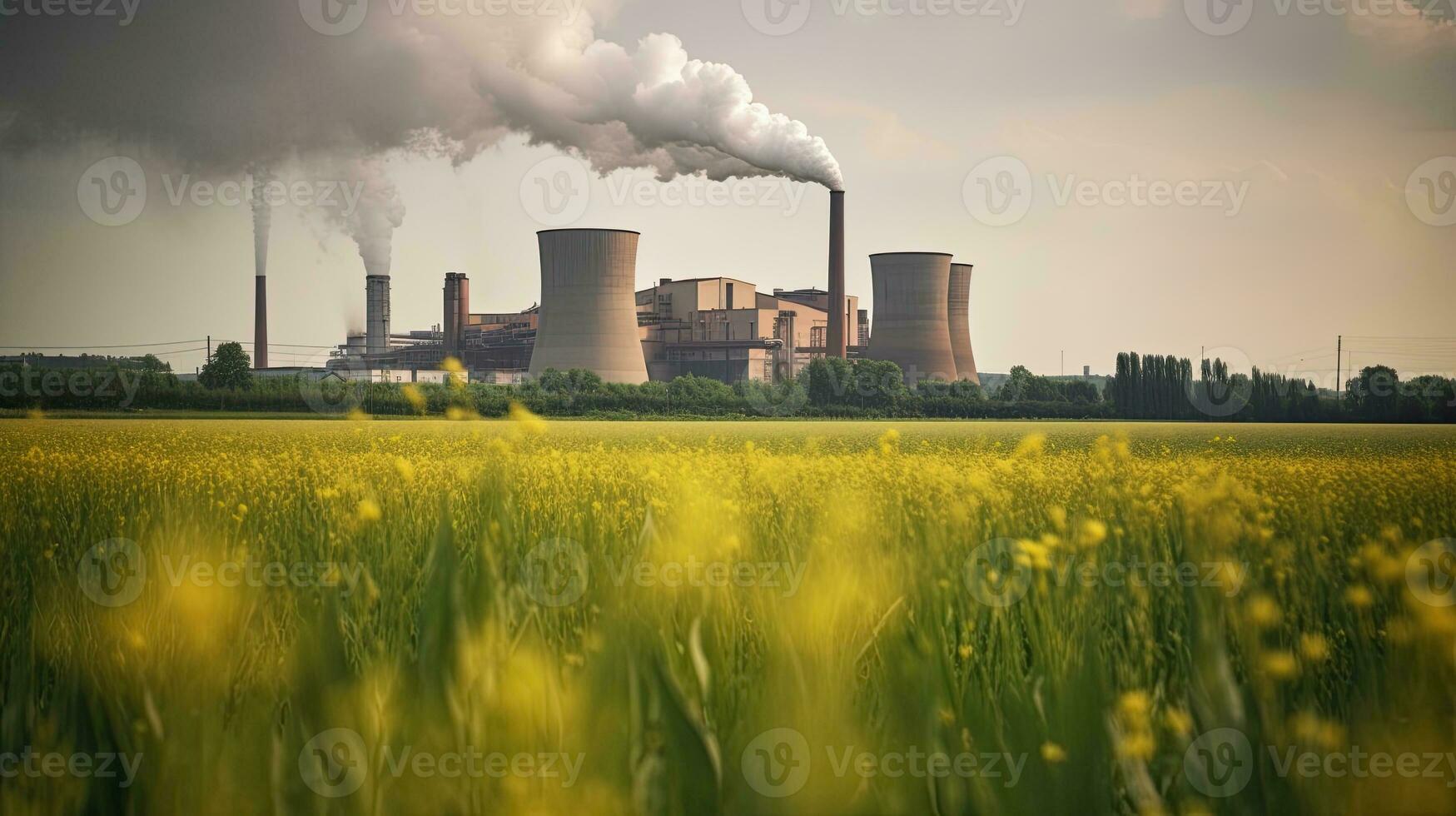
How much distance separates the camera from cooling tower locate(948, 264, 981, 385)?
1928 inches

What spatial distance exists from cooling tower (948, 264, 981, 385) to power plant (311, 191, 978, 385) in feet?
0.21

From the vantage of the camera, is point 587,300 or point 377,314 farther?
point 377,314

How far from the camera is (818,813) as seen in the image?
97cm

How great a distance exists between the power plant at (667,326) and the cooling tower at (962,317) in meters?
0.07

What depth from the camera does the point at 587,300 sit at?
35.3m

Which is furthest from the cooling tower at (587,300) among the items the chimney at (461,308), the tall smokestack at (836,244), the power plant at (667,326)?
the chimney at (461,308)

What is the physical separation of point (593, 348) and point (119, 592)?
114 feet

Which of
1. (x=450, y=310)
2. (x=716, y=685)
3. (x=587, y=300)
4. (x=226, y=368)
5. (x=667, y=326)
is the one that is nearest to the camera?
(x=716, y=685)

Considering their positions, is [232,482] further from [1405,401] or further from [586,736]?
[1405,401]

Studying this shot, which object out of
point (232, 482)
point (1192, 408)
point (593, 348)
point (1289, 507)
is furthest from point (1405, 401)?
point (232, 482)

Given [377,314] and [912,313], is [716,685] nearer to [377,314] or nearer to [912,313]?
[912,313]

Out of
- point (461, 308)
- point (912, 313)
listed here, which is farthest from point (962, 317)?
point (461, 308)

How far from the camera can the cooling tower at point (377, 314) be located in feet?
162

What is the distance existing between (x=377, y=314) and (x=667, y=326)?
16856mm
